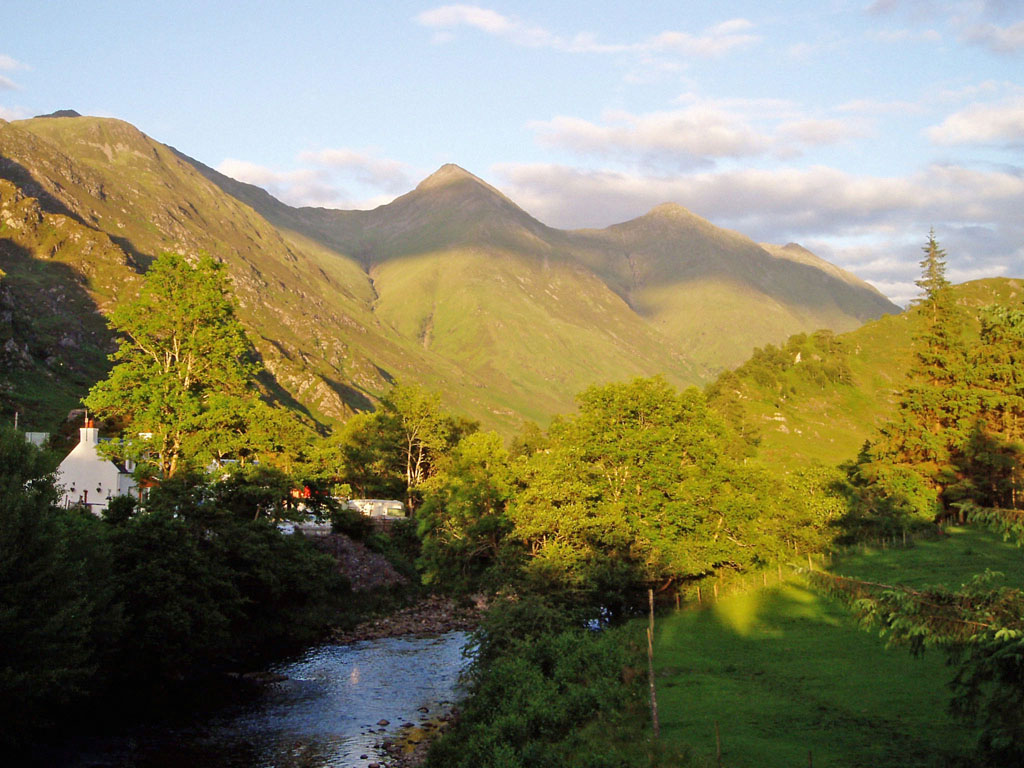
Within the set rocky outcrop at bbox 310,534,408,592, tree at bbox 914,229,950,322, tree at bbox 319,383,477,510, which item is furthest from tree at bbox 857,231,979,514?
tree at bbox 319,383,477,510

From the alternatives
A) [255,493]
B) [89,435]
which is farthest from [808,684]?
[89,435]

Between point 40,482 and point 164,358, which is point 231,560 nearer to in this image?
point 164,358

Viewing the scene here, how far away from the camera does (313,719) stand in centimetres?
4497

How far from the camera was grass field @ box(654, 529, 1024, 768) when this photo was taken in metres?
27.7

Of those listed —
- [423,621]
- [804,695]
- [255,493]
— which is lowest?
[423,621]

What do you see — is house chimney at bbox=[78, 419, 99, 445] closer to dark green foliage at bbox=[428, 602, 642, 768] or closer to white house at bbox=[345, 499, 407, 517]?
white house at bbox=[345, 499, 407, 517]

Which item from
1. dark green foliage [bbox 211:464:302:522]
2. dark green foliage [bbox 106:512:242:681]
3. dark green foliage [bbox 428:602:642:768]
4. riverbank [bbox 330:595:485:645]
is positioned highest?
dark green foliage [bbox 211:464:302:522]

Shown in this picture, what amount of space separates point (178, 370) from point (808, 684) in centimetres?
5142

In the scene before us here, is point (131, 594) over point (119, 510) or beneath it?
beneath

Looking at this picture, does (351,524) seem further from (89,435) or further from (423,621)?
(89,435)

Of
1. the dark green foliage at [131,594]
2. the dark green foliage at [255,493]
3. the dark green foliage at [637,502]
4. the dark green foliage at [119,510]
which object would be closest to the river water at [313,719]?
the dark green foliage at [131,594]

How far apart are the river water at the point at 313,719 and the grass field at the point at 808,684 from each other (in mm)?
15463

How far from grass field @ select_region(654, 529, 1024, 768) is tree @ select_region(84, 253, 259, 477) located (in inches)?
1505

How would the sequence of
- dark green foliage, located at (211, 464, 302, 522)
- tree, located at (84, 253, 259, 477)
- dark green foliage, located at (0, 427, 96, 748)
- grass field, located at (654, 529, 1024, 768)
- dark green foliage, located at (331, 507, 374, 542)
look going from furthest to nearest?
dark green foliage, located at (331, 507, 374, 542), dark green foliage, located at (211, 464, 302, 522), tree, located at (84, 253, 259, 477), dark green foliage, located at (0, 427, 96, 748), grass field, located at (654, 529, 1024, 768)
